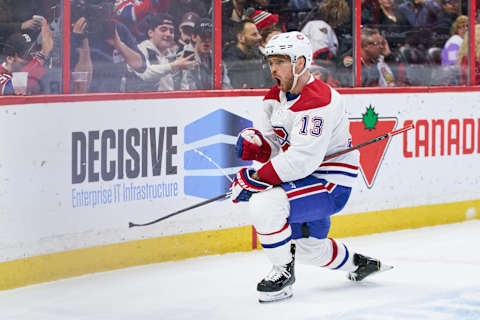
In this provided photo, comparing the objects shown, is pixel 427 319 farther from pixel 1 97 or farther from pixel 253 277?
pixel 1 97

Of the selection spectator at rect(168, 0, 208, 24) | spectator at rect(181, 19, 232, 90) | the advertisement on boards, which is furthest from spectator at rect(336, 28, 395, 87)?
spectator at rect(168, 0, 208, 24)

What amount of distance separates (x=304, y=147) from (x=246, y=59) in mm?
1764

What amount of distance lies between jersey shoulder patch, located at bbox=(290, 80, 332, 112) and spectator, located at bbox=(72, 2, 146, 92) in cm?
123

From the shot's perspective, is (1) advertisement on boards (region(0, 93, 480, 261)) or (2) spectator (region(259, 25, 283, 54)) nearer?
(1) advertisement on boards (region(0, 93, 480, 261))

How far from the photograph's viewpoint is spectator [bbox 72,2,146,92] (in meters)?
4.95

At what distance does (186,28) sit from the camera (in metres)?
5.44

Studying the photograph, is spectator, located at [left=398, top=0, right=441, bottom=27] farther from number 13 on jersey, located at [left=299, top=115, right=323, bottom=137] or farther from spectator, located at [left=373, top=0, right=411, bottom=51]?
number 13 on jersey, located at [left=299, top=115, right=323, bottom=137]

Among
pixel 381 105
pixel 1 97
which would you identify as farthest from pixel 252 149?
pixel 381 105

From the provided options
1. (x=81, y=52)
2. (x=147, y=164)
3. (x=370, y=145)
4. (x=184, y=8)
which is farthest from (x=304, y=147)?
(x=370, y=145)

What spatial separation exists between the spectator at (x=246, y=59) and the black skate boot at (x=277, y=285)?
165 cm

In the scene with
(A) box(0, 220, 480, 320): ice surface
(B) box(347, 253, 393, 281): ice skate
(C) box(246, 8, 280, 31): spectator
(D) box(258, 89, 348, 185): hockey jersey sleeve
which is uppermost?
(C) box(246, 8, 280, 31): spectator

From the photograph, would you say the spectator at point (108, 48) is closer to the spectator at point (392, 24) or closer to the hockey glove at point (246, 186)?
the hockey glove at point (246, 186)

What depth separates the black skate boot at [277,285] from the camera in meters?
4.16

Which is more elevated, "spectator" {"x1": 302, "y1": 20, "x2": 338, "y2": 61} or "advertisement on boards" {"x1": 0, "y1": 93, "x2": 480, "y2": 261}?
"spectator" {"x1": 302, "y1": 20, "x2": 338, "y2": 61}
